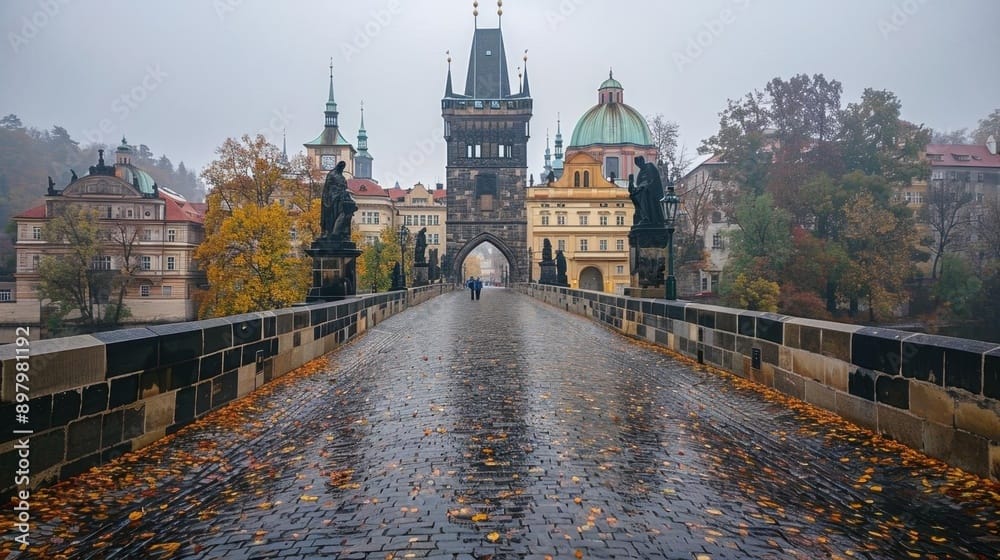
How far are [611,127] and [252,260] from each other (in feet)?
152

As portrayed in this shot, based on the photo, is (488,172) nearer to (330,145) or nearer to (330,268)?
(330,145)

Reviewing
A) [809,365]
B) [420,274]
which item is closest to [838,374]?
[809,365]

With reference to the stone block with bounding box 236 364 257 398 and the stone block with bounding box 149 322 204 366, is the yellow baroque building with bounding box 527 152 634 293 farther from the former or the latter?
the stone block with bounding box 149 322 204 366

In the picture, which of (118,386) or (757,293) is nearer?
(118,386)

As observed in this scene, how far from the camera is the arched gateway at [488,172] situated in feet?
213

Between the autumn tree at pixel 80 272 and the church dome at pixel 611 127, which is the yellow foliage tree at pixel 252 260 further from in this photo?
the church dome at pixel 611 127

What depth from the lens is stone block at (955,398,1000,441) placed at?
13.0 feet

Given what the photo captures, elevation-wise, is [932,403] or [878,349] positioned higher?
[878,349]

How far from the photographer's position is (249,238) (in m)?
36.5

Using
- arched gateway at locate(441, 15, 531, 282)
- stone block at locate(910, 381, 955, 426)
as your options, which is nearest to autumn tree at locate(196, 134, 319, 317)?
arched gateway at locate(441, 15, 531, 282)

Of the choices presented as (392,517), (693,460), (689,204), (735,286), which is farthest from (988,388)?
(689,204)

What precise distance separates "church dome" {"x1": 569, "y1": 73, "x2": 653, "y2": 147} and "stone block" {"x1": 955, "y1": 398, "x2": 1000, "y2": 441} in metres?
69.0

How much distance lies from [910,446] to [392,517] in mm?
3841

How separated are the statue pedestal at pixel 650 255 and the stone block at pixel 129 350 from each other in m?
11.3
